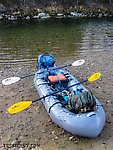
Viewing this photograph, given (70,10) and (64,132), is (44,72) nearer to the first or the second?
(64,132)

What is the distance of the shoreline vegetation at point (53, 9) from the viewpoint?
26359 mm

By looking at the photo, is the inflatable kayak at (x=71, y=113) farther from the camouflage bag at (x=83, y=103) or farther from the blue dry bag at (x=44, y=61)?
the blue dry bag at (x=44, y=61)

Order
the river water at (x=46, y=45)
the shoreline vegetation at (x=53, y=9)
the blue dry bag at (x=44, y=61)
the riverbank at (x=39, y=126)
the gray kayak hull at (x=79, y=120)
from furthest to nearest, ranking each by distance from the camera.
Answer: the shoreline vegetation at (x=53, y=9), the river water at (x=46, y=45), the blue dry bag at (x=44, y=61), the riverbank at (x=39, y=126), the gray kayak hull at (x=79, y=120)

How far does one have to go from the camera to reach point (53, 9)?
28344 millimetres

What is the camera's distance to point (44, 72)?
669cm

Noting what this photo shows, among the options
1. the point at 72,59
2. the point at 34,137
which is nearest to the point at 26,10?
the point at 72,59

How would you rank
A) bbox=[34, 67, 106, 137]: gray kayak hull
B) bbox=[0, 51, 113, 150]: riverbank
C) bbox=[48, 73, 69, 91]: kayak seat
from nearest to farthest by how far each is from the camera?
bbox=[34, 67, 106, 137]: gray kayak hull
bbox=[0, 51, 113, 150]: riverbank
bbox=[48, 73, 69, 91]: kayak seat

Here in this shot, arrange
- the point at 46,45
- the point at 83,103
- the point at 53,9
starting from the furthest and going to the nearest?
the point at 53,9 < the point at 46,45 < the point at 83,103

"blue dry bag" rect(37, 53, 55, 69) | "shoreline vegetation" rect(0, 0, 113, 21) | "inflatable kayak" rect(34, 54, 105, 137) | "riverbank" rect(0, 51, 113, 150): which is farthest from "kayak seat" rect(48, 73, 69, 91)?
"shoreline vegetation" rect(0, 0, 113, 21)

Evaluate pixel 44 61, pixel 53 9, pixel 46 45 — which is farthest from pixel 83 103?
pixel 53 9

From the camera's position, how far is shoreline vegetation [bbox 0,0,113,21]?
26.4 meters

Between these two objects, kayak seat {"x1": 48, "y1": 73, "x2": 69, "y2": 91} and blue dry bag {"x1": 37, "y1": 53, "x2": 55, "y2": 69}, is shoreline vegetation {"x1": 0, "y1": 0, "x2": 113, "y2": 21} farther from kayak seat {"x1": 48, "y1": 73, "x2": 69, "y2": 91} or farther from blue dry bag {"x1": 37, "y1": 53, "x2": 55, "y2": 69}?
kayak seat {"x1": 48, "y1": 73, "x2": 69, "y2": 91}

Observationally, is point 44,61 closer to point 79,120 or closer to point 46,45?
point 79,120

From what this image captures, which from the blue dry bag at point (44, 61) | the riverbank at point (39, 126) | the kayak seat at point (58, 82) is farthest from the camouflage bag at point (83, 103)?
the blue dry bag at point (44, 61)
